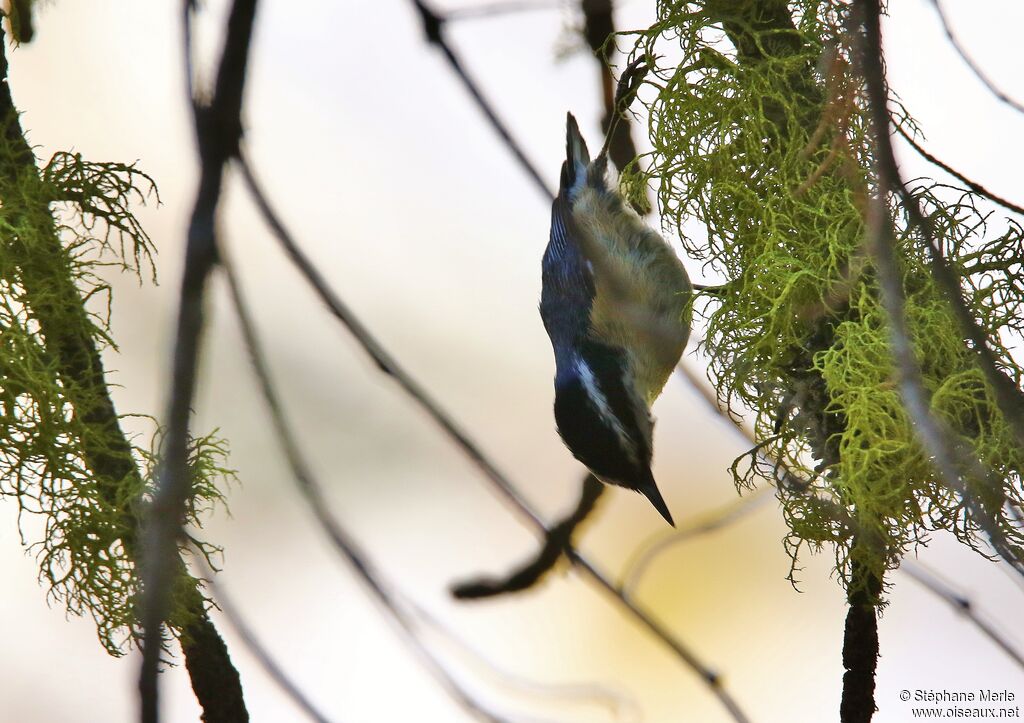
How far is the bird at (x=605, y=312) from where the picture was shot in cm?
153

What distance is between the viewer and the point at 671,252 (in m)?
1.64

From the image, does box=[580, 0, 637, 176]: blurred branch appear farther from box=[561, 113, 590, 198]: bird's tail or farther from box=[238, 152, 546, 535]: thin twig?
box=[238, 152, 546, 535]: thin twig

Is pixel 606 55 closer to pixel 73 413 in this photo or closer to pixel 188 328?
pixel 73 413

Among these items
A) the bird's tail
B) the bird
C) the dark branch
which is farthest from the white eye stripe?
the dark branch

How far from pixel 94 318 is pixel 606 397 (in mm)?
711

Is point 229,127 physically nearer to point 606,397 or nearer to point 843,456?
point 843,456

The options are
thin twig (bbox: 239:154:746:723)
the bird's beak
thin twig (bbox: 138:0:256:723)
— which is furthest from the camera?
the bird's beak

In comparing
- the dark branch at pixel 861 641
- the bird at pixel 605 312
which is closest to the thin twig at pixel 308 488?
the dark branch at pixel 861 641

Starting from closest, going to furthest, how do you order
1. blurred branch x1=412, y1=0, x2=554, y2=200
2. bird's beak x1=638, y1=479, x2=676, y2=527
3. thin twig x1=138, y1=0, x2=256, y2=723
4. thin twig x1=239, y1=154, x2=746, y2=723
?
thin twig x1=138, y1=0, x2=256, y2=723
thin twig x1=239, y1=154, x2=746, y2=723
blurred branch x1=412, y1=0, x2=554, y2=200
bird's beak x1=638, y1=479, x2=676, y2=527

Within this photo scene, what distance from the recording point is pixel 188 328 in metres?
0.47

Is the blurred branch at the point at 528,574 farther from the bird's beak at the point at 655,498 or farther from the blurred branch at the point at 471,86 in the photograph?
the blurred branch at the point at 471,86

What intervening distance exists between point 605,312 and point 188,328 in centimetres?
123

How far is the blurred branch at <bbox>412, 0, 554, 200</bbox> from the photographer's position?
872mm

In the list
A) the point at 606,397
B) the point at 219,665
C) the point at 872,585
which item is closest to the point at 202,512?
the point at 219,665
